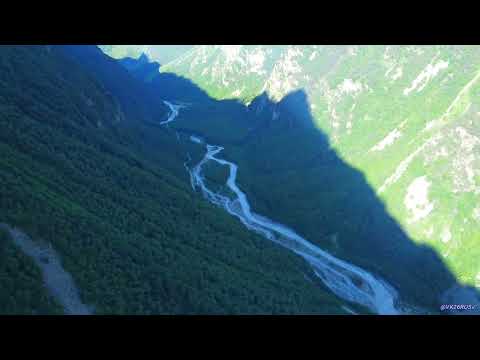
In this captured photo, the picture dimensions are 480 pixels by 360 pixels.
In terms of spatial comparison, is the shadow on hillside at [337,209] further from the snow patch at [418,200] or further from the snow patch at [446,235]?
the snow patch at [418,200]

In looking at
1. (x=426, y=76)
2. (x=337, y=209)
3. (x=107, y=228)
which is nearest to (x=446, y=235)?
(x=337, y=209)

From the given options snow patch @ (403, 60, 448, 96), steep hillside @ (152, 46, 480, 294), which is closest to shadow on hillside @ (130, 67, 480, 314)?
steep hillside @ (152, 46, 480, 294)

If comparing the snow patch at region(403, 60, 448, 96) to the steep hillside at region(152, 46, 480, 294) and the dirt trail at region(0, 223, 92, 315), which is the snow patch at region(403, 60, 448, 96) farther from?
the dirt trail at region(0, 223, 92, 315)

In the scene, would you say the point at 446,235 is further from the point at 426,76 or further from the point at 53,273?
the point at 53,273

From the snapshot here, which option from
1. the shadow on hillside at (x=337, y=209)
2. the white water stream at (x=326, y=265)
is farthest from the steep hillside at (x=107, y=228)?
the shadow on hillside at (x=337, y=209)

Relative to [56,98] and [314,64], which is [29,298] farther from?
[314,64]
